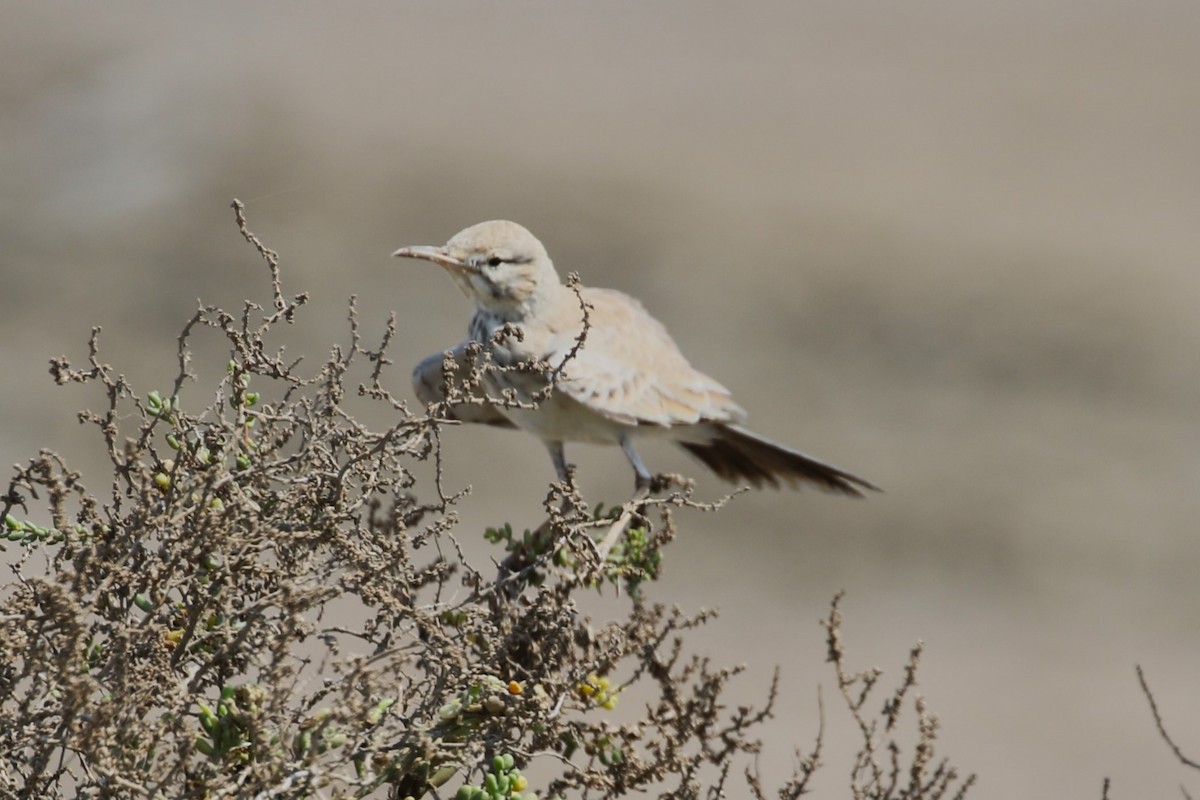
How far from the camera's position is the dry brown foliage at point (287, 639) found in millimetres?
2020

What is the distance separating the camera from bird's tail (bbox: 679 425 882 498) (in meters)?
4.93

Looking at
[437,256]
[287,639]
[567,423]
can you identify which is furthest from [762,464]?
[287,639]

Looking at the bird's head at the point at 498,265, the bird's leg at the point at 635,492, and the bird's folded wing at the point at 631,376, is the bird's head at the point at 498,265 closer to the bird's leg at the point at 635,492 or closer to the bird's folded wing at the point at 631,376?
the bird's folded wing at the point at 631,376

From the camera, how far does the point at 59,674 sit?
196 centimetres

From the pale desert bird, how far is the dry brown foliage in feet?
5.70

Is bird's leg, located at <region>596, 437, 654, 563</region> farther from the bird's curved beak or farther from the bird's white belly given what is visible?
the bird's curved beak

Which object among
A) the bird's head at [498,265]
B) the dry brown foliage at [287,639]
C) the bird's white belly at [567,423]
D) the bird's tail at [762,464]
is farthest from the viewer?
the bird's tail at [762,464]

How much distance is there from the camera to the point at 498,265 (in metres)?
4.53

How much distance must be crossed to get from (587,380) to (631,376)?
0.87ft

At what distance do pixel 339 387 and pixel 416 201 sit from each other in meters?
11.9

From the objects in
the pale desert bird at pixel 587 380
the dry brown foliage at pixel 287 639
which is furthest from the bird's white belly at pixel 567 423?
the dry brown foliage at pixel 287 639

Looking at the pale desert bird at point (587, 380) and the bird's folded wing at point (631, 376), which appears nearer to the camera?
→ the pale desert bird at point (587, 380)

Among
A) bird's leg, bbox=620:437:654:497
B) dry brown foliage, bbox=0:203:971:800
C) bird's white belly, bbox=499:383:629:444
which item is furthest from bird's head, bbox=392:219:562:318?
dry brown foliage, bbox=0:203:971:800

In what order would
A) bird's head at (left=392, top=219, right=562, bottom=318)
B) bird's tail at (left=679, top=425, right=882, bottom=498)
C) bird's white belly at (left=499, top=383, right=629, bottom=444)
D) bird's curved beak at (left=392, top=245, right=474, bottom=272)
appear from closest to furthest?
bird's curved beak at (left=392, top=245, right=474, bottom=272), bird's head at (left=392, top=219, right=562, bottom=318), bird's white belly at (left=499, top=383, right=629, bottom=444), bird's tail at (left=679, top=425, right=882, bottom=498)
